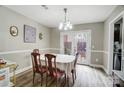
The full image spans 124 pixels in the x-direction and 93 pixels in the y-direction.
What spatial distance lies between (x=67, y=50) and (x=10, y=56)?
10.2ft

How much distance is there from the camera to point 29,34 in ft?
13.4

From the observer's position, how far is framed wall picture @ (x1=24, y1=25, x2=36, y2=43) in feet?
12.7

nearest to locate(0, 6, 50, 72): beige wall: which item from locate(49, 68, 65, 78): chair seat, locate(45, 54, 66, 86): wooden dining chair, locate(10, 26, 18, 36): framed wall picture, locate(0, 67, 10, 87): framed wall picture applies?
locate(10, 26, 18, 36): framed wall picture

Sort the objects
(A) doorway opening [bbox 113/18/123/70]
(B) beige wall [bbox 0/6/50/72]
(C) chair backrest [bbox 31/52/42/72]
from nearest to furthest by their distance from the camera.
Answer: (C) chair backrest [bbox 31/52/42/72]
(B) beige wall [bbox 0/6/50/72]
(A) doorway opening [bbox 113/18/123/70]

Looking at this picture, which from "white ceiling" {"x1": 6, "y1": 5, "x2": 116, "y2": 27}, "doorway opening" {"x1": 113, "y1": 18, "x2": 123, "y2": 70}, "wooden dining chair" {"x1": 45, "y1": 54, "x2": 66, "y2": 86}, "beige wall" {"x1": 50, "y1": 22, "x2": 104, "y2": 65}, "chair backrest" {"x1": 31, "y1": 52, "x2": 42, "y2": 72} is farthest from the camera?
"beige wall" {"x1": 50, "y1": 22, "x2": 104, "y2": 65}

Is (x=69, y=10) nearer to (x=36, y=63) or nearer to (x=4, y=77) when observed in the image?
(x=36, y=63)

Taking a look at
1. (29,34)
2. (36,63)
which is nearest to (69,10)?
(36,63)

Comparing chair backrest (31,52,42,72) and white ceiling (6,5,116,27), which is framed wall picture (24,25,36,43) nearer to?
white ceiling (6,5,116,27)

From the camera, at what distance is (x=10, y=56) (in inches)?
124

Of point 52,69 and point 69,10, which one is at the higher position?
point 69,10

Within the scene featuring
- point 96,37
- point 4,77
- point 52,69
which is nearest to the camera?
point 4,77

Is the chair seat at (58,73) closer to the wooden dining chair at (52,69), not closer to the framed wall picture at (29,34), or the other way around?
the wooden dining chair at (52,69)
